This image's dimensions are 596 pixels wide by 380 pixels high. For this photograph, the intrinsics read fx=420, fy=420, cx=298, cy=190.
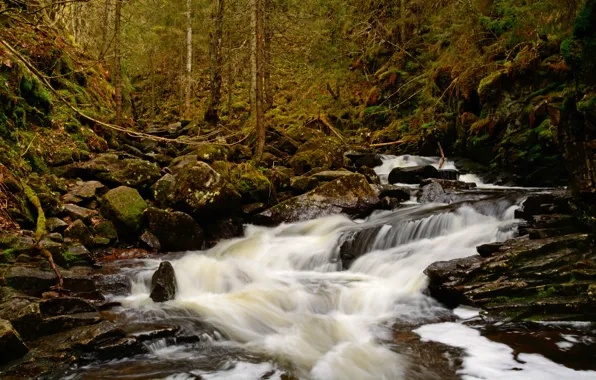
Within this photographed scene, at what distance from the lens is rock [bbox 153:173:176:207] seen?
9.26 meters

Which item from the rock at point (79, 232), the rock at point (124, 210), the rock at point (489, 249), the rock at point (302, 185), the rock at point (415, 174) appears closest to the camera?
the rock at point (489, 249)

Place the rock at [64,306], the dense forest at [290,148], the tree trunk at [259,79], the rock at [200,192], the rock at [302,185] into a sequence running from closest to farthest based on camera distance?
the rock at [64,306] < the dense forest at [290,148] < the rock at [200,192] < the rock at [302,185] < the tree trunk at [259,79]

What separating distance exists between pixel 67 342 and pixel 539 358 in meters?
4.96

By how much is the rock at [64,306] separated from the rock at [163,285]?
107cm

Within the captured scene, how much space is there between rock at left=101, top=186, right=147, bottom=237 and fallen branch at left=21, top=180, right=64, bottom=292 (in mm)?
1408

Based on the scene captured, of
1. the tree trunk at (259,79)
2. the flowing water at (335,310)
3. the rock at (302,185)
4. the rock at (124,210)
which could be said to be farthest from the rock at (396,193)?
the rock at (124,210)

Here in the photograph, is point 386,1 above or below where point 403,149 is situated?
above

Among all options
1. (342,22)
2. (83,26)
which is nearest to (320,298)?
(342,22)

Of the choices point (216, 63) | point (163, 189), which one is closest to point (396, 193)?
point (163, 189)

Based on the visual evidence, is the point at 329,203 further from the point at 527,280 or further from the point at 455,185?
the point at 527,280

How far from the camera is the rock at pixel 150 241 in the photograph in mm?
8578

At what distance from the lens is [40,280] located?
5.51m

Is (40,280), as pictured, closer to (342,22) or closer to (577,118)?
(577,118)

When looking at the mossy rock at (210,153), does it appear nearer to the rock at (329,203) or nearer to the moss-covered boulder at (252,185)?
the moss-covered boulder at (252,185)
